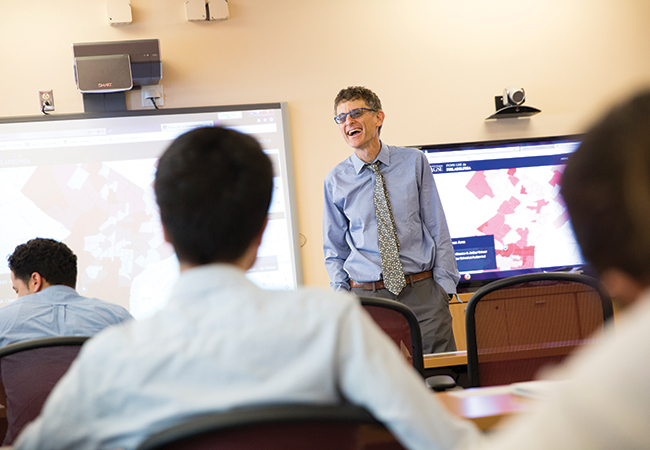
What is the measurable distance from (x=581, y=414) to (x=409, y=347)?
1.13 m

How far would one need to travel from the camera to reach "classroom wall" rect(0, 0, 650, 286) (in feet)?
12.6

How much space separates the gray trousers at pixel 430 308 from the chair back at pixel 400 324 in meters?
0.98

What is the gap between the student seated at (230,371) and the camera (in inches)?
27.8

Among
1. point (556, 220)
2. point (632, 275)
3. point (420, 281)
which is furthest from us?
point (556, 220)

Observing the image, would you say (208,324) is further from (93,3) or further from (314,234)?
(93,3)

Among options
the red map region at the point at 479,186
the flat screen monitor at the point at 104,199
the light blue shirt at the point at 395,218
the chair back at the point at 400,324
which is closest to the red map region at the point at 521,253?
the red map region at the point at 479,186

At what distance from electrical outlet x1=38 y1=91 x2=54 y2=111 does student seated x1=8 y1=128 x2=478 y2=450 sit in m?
3.52

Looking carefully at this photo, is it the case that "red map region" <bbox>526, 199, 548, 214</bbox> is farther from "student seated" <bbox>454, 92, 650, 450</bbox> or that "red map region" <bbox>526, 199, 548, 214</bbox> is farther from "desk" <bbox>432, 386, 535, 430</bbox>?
"student seated" <bbox>454, 92, 650, 450</bbox>

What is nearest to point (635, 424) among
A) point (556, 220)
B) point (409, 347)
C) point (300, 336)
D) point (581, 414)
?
point (581, 414)

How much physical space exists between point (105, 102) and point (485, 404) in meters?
3.51

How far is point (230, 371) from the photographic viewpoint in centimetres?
71

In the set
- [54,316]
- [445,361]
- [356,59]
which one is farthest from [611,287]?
[356,59]

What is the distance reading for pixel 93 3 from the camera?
12.7 feet

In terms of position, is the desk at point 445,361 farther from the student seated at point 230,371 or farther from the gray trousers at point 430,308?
the student seated at point 230,371
